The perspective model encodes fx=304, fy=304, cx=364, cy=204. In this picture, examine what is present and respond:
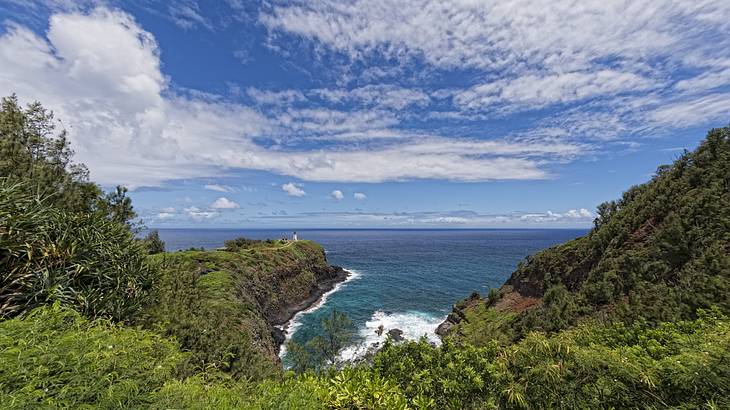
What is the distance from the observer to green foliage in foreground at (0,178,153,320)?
994 cm

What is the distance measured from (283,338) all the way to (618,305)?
134 feet

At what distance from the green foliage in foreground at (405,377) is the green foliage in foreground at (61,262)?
212 cm

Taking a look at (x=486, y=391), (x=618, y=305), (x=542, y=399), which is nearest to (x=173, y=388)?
(x=486, y=391)

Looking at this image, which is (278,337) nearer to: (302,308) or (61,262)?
(302,308)

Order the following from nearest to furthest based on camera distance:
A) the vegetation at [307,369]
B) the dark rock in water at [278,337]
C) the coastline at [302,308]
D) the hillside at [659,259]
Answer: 1. the vegetation at [307,369]
2. the hillside at [659,259]
3. the dark rock in water at [278,337]
4. the coastline at [302,308]

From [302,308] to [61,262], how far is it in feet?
175

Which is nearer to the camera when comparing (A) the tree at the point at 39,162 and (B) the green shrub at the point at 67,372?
(B) the green shrub at the point at 67,372

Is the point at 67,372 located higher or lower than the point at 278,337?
higher

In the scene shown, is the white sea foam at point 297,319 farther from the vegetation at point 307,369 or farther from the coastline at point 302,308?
the vegetation at point 307,369

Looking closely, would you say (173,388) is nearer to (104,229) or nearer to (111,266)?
(111,266)

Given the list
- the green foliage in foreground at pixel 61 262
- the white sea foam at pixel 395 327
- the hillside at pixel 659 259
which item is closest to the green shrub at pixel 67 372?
the green foliage in foreground at pixel 61 262

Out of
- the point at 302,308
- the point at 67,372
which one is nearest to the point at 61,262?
the point at 67,372

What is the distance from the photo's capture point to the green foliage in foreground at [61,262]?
32.6 feet

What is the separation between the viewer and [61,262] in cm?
1110
